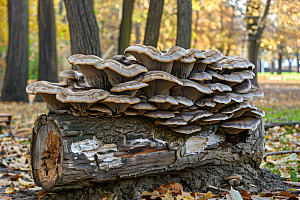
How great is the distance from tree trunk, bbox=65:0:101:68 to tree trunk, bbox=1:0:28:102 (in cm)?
927

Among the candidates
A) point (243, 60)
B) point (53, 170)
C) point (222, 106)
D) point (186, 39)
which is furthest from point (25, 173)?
point (186, 39)

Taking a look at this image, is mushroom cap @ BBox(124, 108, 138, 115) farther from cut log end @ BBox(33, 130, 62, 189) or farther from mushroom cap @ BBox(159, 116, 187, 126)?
cut log end @ BBox(33, 130, 62, 189)

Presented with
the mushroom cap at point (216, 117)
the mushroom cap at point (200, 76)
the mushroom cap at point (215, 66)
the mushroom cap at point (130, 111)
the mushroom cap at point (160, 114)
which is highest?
the mushroom cap at point (215, 66)

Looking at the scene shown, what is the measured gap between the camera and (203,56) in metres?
2.87

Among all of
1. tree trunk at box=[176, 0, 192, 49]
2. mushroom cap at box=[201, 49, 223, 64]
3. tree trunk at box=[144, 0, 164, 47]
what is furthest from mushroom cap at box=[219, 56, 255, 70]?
tree trunk at box=[176, 0, 192, 49]

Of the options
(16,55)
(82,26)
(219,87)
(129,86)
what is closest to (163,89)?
(129,86)

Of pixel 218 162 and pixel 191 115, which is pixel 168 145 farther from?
pixel 218 162

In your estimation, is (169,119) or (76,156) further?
(169,119)

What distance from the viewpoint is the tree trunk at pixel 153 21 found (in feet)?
23.8

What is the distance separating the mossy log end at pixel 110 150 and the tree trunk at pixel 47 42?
11.3 meters

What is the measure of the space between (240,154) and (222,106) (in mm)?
816

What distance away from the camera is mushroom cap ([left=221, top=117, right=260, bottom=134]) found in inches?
124

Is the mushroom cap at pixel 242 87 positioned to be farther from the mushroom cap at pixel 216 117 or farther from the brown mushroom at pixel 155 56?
the brown mushroom at pixel 155 56

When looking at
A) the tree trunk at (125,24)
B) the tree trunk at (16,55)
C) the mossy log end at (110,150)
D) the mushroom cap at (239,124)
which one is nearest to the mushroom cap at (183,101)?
the mossy log end at (110,150)
